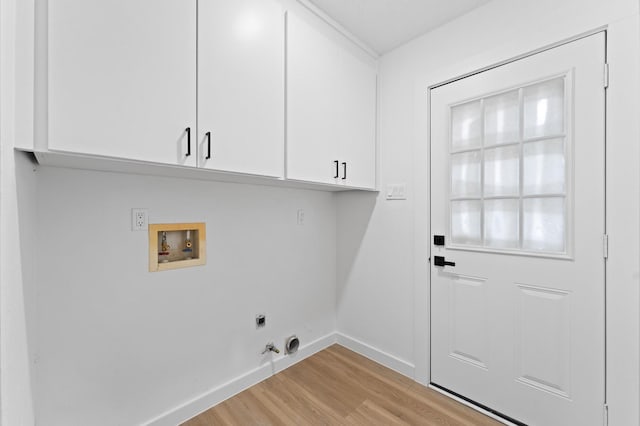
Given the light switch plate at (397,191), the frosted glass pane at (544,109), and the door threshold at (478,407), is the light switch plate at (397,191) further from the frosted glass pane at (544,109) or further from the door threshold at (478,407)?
the door threshold at (478,407)

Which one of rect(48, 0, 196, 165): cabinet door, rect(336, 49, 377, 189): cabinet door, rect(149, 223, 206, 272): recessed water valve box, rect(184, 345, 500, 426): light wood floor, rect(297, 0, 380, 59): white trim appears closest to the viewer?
rect(48, 0, 196, 165): cabinet door

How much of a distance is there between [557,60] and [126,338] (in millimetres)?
2617

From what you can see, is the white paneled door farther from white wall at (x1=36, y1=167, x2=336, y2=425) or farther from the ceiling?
white wall at (x1=36, y1=167, x2=336, y2=425)

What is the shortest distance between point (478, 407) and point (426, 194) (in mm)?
1352

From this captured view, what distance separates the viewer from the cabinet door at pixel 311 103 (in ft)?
5.16

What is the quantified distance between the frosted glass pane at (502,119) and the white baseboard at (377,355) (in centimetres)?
164

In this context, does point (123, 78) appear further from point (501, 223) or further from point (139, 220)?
point (501, 223)

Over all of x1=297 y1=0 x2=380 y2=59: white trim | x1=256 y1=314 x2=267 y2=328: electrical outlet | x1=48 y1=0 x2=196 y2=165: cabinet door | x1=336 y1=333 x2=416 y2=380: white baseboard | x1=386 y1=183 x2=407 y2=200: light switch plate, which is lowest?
x1=336 y1=333 x2=416 y2=380: white baseboard

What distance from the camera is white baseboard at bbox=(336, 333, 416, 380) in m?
2.00

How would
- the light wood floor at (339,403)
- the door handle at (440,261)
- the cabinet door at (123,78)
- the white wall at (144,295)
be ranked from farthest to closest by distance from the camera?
1. the door handle at (440,261)
2. the light wood floor at (339,403)
3. the white wall at (144,295)
4. the cabinet door at (123,78)

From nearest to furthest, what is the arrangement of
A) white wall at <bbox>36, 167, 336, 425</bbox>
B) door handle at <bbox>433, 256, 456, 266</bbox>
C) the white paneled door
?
white wall at <bbox>36, 167, 336, 425</bbox> → the white paneled door → door handle at <bbox>433, 256, 456, 266</bbox>

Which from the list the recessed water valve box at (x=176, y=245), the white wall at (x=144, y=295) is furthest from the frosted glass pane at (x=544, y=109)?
the recessed water valve box at (x=176, y=245)

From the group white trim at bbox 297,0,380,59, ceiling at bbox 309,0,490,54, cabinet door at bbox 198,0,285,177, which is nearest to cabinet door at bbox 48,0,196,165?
cabinet door at bbox 198,0,285,177

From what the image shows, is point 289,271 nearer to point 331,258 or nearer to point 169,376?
point 331,258
